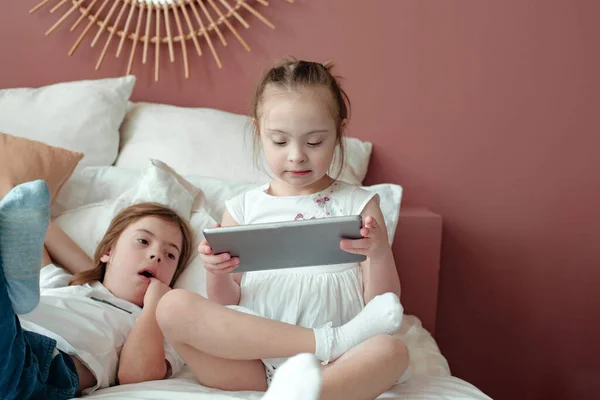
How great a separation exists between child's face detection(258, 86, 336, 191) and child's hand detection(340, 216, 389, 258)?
16cm

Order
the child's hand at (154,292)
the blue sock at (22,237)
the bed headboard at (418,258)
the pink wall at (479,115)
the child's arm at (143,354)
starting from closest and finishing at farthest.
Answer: the blue sock at (22,237) → the child's arm at (143,354) → the child's hand at (154,292) → the bed headboard at (418,258) → the pink wall at (479,115)

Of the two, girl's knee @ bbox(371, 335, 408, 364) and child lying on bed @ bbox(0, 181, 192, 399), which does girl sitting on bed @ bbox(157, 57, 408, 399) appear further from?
child lying on bed @ bbox(0, 181, 192, 399)

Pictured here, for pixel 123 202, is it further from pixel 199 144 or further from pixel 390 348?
pixel 390 348

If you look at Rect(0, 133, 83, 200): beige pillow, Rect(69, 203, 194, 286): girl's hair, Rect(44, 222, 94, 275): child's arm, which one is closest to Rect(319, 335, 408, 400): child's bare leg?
Rect(69, 203, 194, 286): girl's hair

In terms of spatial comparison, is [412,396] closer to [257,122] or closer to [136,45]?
[257,122]

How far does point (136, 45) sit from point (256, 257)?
1.19 meters

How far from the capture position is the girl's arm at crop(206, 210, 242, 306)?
4.14ft

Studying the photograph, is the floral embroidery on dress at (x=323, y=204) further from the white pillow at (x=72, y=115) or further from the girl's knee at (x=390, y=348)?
the white pillow at (x=72, y=115)

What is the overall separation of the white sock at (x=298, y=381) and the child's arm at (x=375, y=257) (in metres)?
0.30

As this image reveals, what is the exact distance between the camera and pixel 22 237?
0.94 metres

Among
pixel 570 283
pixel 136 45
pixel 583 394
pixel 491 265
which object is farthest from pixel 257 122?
pixel 583 394

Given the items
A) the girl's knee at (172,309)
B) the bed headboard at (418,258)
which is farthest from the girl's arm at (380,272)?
the bed headboard at (418,258)

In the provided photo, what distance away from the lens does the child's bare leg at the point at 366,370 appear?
3.22 feet

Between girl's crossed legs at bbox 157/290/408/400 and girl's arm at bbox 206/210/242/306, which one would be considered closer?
girl's crossed legs at bbox 157/290/408/400
